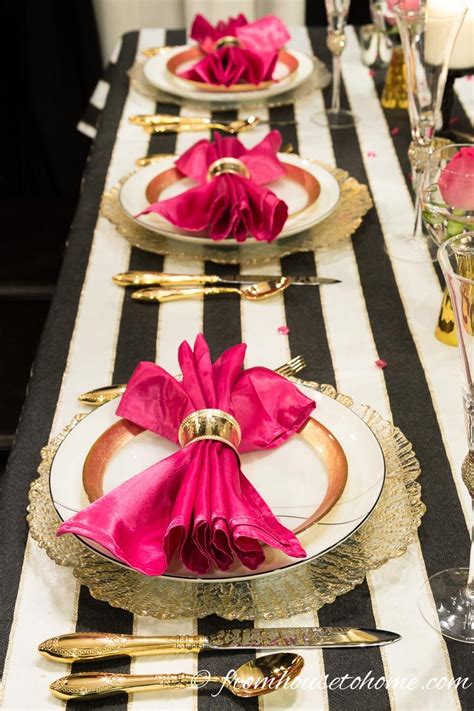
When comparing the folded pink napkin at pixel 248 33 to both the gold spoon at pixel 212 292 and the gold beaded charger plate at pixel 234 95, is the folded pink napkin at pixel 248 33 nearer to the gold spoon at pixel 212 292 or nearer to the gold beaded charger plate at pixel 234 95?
the gold beaded charger plate at pixel 234 95

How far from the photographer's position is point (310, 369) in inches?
35.4

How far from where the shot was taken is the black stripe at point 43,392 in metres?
0.68

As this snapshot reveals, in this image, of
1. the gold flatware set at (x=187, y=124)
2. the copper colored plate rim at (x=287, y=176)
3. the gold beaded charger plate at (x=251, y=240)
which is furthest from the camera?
the gold flatware set at (x=187, y=124)

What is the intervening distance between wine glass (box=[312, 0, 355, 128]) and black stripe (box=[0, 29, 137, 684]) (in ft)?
1.20

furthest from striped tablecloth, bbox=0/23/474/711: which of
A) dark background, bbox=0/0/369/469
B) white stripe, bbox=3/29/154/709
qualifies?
dark background, bbox=0/0/369/469

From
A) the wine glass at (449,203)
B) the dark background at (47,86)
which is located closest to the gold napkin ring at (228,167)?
the wine glass at (449,203)

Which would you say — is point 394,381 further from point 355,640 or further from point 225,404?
point 355,640

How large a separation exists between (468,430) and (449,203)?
38 centimetres

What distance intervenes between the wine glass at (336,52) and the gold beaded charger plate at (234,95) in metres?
0.06

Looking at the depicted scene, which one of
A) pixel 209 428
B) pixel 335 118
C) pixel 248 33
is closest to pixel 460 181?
pixel 209 428

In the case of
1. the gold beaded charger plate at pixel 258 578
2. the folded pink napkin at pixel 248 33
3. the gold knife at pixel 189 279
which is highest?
the folded pink napkin at pixel 248 33

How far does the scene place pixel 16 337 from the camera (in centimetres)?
155

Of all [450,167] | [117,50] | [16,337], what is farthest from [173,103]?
[450,167]

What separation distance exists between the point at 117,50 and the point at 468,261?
56.1 inches
